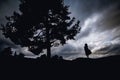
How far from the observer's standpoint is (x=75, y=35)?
20953 mm

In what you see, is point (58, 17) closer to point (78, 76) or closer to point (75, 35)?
point (75, 35)

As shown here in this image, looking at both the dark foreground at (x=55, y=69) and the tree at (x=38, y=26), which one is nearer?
the dark foreground at (x=55, y=69)

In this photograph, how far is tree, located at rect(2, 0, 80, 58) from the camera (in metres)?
19.3

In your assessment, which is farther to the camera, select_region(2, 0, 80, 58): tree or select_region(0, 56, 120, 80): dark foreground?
select_region(2, 0, 80, 58): tree

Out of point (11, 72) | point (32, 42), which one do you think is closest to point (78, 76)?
point (11, 72)

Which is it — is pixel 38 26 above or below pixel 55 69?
above

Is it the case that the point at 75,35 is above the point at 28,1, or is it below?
below

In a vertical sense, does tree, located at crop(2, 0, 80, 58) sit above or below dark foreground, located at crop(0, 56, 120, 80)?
above

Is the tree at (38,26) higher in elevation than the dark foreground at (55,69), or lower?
higher

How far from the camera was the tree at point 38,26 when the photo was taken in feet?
63.4

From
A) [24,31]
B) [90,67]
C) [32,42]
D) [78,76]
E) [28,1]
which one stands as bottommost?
[78,76]

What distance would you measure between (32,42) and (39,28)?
224 cm

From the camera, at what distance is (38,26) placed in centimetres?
1983

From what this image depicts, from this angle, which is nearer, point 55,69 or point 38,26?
point 55,69
